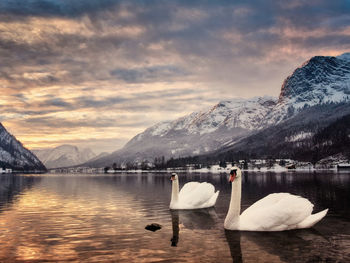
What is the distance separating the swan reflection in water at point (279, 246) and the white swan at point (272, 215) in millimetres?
372

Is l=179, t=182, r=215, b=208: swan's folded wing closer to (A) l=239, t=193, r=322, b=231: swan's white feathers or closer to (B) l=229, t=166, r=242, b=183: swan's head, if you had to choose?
(B) l=229, t=166, r=242, b=183: swan's head

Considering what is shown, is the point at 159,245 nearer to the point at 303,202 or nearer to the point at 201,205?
the point at 303,202

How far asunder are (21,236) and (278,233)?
1455 cm

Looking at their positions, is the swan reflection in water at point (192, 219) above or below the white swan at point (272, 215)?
below

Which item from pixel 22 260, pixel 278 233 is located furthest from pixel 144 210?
pixel 22 260

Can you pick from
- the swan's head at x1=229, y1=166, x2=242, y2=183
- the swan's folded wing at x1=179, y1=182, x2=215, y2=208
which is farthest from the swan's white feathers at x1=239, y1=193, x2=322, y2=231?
the swan's folded wing at x1=179, y1=182, x2=215, y2=208

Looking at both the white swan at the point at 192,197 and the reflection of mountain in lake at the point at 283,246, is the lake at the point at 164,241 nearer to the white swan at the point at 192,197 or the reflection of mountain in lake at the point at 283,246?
the reflection of mountain in lake at the point at 283,246

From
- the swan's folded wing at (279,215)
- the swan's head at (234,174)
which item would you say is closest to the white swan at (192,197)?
the swan's head at (234,174)

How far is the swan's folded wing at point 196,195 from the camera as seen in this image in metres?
29.1

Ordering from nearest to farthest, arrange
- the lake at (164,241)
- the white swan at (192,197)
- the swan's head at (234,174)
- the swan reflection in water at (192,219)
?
the lake at (164,241), the swan's head at (234,174), the swan reflection in water at (192,219), the white swan at (192,197)

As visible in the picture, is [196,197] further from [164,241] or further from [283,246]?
[283,246]

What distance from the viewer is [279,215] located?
18.0 metres

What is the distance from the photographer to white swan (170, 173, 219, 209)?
95.2 feet

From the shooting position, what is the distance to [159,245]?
53.7ft
